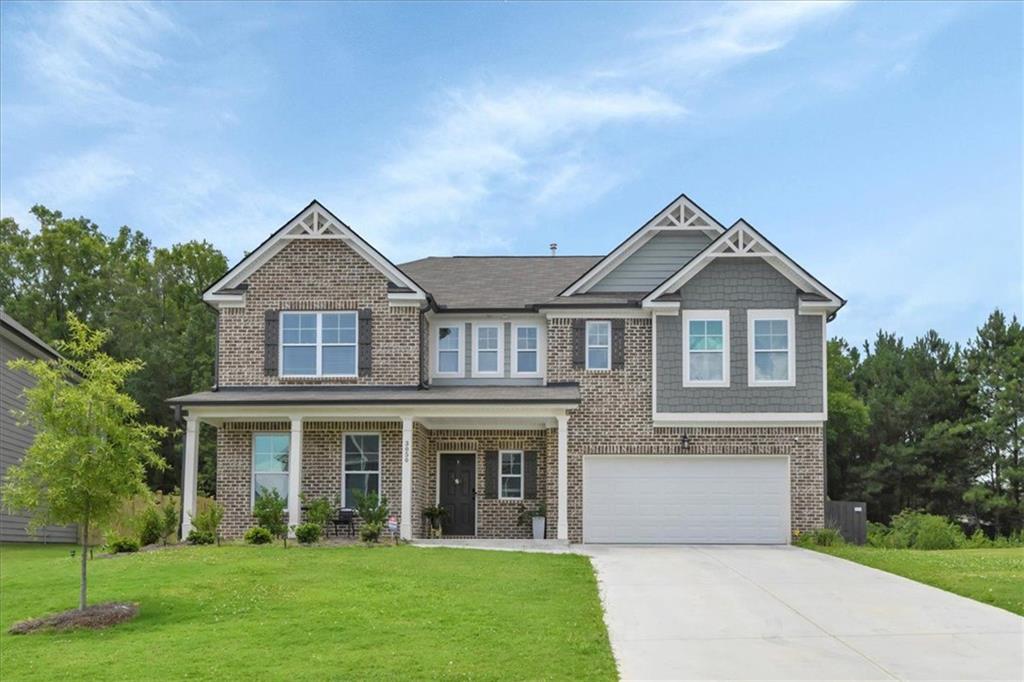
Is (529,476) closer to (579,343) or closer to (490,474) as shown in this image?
(490,474)

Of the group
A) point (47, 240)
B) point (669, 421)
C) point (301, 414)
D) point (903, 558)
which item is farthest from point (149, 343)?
point (903, 558)

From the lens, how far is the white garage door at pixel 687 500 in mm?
26094

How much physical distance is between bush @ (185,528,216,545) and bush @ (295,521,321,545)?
1897 mm

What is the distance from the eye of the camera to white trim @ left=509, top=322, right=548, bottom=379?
27.5 meters

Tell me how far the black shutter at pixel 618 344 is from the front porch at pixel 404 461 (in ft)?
6.38

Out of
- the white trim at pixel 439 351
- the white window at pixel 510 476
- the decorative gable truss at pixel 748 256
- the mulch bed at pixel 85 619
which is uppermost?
the decorative gable truss at pixel 748 256

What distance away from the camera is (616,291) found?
27.4m

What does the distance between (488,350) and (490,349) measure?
0.18 feet

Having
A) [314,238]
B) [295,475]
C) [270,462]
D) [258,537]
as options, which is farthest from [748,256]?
[258,537]

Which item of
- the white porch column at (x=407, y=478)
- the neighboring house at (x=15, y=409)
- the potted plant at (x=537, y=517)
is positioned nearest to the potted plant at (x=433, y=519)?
the white porch column at (x=407, y=478)

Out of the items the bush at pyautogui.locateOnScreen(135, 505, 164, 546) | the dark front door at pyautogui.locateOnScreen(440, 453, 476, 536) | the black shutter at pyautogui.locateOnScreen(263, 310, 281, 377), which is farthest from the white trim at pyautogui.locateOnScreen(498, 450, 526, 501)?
the bush at pyautogui.locateOnScreen(135, 505, 164, 546)

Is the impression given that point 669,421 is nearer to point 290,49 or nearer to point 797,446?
point 797,446

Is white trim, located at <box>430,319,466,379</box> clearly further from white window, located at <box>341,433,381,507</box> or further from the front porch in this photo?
white window, located at <box>341,433,381,507</box>

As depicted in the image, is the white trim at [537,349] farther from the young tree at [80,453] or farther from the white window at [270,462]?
the young tree at [80,453]
